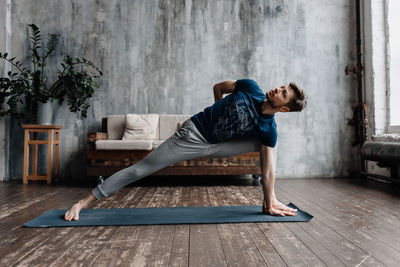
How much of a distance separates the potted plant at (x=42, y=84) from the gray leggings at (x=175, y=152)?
2.35 m

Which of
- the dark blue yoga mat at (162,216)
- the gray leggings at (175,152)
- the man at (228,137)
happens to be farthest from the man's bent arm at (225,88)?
the dark blue yoga mat at (162,216)

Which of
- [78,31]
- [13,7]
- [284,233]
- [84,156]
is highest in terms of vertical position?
[13,7]

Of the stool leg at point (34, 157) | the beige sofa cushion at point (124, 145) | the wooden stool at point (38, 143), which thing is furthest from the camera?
the stool leg at point (34, 157)

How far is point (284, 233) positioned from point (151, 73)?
3274mm

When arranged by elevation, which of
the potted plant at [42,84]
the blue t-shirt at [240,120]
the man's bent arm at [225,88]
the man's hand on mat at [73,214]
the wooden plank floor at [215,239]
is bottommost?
the wooden plank floor at [215,239]

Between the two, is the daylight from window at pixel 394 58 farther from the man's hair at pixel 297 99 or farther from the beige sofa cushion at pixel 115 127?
the beige sofa cushion at pixel 115 127

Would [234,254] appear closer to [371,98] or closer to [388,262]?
[388,262]

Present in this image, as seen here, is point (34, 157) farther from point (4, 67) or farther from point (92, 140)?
point (4, 67)

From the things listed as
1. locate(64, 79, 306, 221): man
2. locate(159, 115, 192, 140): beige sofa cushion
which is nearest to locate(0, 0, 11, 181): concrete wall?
locate(159, 115, 192, 140): beige sofa cushion

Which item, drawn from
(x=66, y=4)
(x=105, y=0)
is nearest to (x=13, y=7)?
(x=66, y=4)

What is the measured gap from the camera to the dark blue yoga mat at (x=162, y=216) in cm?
189

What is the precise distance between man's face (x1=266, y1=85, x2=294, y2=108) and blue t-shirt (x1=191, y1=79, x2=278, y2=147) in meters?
0.10

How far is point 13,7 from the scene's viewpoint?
169 inches

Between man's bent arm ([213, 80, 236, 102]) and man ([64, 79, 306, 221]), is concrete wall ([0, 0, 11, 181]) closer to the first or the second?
man ([64, 79, 306, 221])
